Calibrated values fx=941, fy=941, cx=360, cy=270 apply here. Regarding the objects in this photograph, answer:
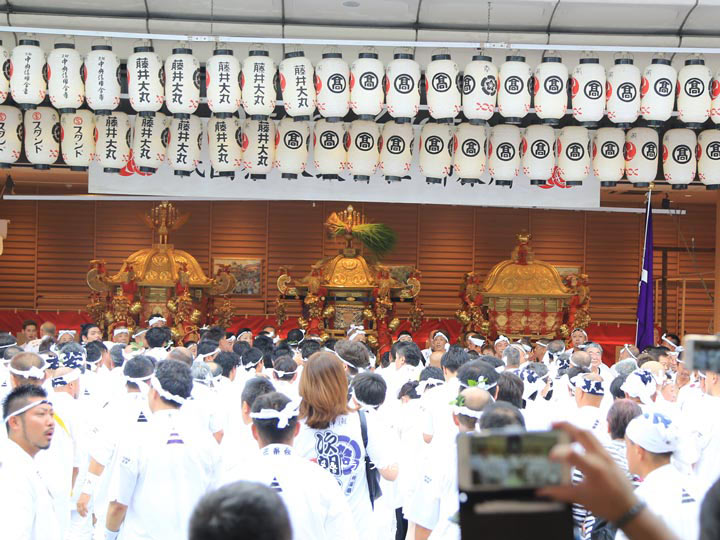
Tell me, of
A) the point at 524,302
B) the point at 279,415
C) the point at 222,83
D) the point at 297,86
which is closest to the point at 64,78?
the point at 222,83

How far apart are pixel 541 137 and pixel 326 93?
9.29 ft

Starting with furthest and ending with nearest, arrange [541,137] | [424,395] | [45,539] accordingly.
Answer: [541,137], [424,395], [45,539]

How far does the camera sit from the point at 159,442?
4062mm

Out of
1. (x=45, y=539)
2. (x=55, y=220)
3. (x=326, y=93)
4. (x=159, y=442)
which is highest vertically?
(x=326, y=93)

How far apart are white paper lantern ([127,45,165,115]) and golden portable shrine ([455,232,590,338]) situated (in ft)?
19.9

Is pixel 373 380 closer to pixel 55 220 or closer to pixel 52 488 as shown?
pixel 52 488

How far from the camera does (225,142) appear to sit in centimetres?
1182

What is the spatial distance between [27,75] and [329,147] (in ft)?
12.1

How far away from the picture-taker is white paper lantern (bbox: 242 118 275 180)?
11.9 meters

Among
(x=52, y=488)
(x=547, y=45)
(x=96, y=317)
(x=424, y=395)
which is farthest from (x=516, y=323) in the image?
(x=52, y=488)

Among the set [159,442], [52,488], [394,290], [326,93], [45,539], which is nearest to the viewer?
[45,539]

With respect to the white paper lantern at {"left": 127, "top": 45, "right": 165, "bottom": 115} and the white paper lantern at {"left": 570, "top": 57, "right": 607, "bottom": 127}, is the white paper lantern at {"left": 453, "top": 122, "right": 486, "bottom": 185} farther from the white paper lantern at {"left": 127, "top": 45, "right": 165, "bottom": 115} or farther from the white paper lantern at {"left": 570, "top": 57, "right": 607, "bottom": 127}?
the white paper lantern at {"left": 127, "top": 45, "right": 165, "bottom": 115}

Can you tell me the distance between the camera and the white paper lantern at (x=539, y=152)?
1190cm

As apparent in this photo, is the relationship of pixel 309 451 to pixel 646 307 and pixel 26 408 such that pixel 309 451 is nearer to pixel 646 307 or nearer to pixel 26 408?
pixel 26 408
